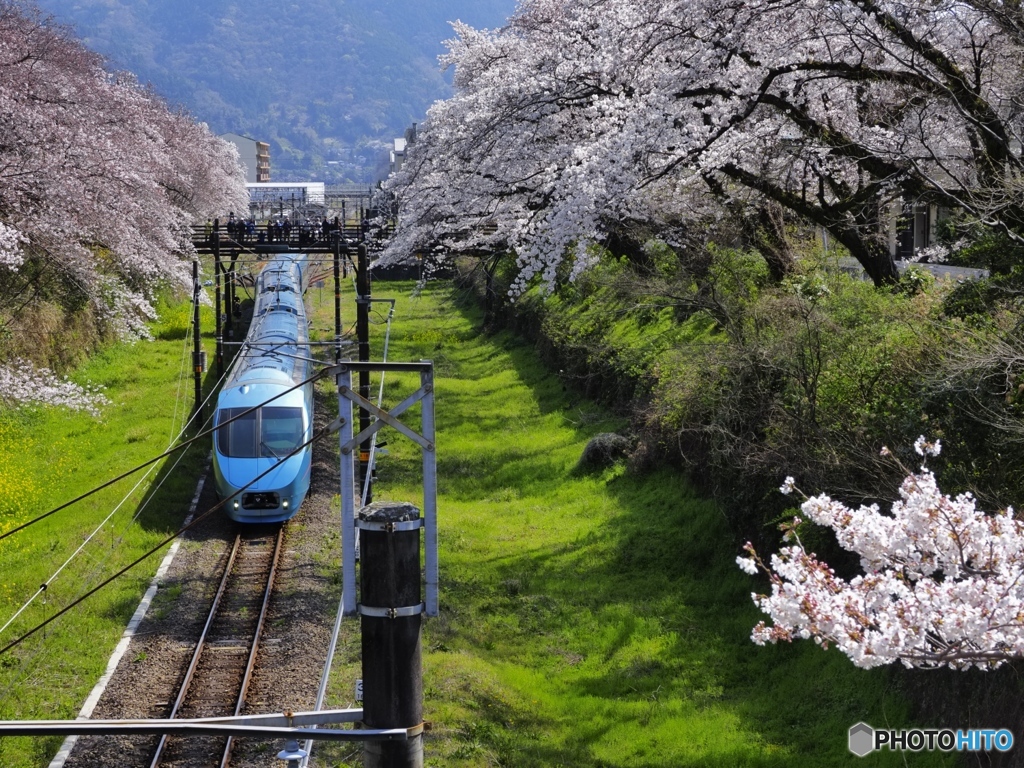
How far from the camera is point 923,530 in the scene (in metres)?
6.04

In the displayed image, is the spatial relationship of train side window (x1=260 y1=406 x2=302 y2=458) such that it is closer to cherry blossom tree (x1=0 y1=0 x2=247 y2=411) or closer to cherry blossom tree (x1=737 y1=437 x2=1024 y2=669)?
cherry blossom tree (x1=0 y1=0 x2=247 y2=411)

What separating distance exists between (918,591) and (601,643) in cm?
899

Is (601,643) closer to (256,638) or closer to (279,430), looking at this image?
(256,638)

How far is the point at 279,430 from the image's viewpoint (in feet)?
63.8

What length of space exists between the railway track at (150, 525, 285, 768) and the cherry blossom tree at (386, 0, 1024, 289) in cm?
657

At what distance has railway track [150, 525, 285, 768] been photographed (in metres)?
11.3

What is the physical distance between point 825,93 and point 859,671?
8.56 metres

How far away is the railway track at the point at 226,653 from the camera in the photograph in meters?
11.3

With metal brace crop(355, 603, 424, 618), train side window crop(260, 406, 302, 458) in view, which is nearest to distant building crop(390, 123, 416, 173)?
train side window crop(260, 406, 302, 458)

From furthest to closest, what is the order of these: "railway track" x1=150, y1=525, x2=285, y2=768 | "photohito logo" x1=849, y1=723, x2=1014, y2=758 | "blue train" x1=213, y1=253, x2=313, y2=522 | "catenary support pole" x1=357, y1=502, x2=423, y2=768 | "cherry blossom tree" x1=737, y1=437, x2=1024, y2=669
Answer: "blue train" x1=213, y1=253, x2=313, y2=522, "railway track" x1=150, y1=525, x2=285, y2=768, "photohito logo" x1=849, y1=723, x2=1014, y2=758, "cherry blossom tree" x1=737, y1=437, x2=1024, y2=669, "catenary support pole" x1=357, y1=502, x2=423, y2=768

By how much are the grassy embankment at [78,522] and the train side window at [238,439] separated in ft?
4.71

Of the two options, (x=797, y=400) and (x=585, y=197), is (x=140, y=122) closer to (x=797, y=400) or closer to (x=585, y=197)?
(x=585, y=197)

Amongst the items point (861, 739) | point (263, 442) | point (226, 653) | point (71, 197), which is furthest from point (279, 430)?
point (861, 739)

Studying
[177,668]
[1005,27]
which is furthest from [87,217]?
[1005,27]
